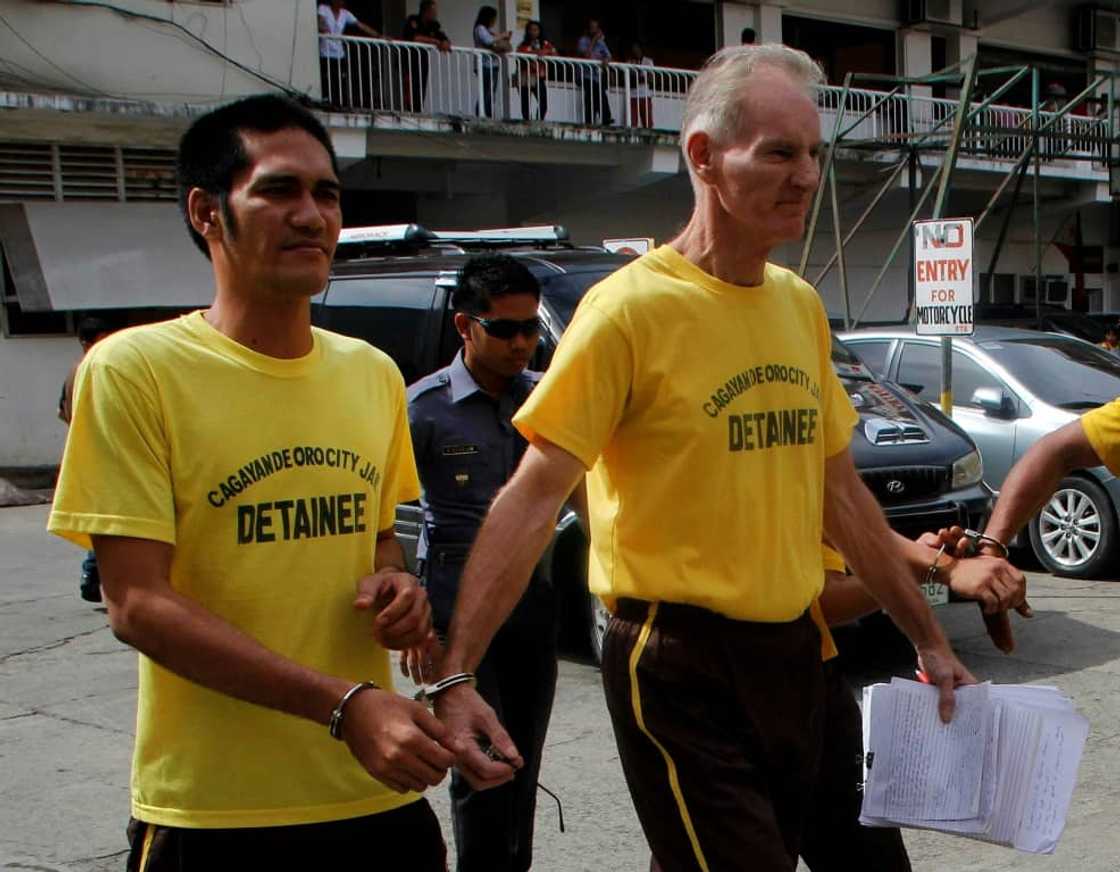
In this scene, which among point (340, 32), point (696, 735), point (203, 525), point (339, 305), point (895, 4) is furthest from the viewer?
point (895, 4)

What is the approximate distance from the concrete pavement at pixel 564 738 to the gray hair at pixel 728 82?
2.71 metres

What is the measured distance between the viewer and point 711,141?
9.24ft

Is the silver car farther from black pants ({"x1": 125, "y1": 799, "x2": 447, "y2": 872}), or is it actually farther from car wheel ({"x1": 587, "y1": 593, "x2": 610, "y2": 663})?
black pants ({"x1": 125, "y1": 799, "x2": 447, "y2": 872})

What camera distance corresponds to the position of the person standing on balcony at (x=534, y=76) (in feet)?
61.7

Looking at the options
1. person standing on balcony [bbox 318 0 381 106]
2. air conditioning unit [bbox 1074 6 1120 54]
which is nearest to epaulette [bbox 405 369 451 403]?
person standing on balcony [bbox 318 0 381 106]

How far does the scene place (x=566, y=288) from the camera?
7.48 meters

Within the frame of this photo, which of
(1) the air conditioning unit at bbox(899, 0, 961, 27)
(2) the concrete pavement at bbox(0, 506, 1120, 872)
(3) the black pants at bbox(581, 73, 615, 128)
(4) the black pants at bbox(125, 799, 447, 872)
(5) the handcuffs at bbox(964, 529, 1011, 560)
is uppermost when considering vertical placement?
(1) the air conditioning unit at bbox(899, 0, 961, 27)

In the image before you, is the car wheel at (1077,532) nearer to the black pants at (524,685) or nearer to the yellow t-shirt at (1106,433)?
the black pants at (524,685)

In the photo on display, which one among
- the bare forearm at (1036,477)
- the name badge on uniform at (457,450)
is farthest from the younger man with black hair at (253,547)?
the name badge on uniform at (457,450)

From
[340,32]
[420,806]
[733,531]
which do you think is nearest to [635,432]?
[733,531]

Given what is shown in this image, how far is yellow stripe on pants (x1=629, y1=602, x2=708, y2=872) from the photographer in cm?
270

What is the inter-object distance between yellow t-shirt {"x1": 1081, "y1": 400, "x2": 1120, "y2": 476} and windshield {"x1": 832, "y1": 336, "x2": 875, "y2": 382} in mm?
4868

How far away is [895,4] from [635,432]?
23823 millimetres

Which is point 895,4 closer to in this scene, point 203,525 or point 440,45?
point 440,45
